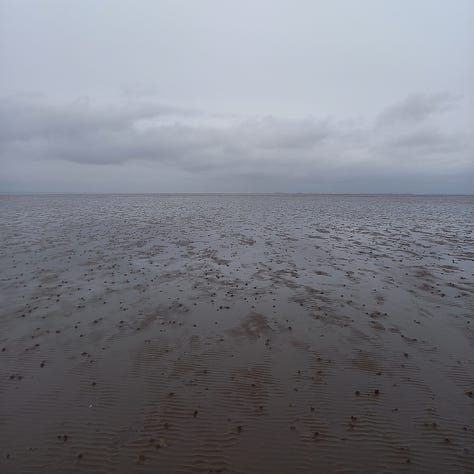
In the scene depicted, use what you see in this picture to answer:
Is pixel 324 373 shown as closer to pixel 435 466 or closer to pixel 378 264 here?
pixel 435 466

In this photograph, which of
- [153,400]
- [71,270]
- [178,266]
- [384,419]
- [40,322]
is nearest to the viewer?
[384,419]

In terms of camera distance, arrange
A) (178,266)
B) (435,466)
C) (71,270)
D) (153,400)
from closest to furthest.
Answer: (435,466)
(153,400)
(71,270)
(178,266)

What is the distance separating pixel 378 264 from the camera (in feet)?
62.3

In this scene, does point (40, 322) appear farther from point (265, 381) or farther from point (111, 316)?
point (265, 381)

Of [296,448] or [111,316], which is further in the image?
[111,316]

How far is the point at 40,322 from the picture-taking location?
35.7 feet

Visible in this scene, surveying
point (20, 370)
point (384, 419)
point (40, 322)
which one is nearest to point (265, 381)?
point (384, 419)

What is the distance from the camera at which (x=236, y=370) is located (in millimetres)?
8195

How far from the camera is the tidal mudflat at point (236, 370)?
5.70 metres

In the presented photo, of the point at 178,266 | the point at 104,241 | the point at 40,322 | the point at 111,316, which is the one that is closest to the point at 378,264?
the point at 178,266

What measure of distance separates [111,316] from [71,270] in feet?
25.2

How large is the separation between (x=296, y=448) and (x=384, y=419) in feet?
6.86

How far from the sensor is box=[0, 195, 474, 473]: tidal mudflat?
18.7ft

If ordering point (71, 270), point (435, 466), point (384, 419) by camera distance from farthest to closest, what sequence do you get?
point (71, 270) < point (384, 419) < point (435, 466)
